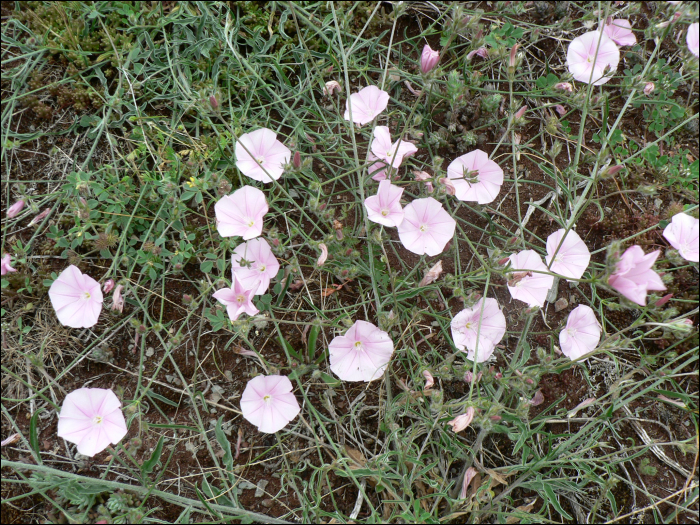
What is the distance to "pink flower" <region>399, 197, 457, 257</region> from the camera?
2.21 meters

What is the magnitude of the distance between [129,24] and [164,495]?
2.31 m

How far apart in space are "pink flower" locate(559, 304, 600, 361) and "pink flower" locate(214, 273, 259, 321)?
136 cm

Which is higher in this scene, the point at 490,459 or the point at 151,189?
the point at 151,189

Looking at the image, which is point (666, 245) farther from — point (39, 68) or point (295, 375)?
point (39, 68)

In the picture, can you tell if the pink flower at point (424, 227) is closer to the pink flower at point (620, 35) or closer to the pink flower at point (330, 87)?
the pink flower at point (330, 87)

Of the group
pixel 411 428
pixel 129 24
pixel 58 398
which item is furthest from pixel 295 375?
pixel 129 24

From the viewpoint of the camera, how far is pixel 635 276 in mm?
1752

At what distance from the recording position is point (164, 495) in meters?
2.00

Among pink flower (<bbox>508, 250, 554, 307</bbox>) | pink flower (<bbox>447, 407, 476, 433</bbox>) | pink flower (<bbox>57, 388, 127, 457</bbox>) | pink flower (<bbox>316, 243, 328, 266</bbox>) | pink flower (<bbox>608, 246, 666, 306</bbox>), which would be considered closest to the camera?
pink flower (<bbox>608, 246, 666, 306</bbox>)

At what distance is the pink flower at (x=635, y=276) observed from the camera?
171 centimetres

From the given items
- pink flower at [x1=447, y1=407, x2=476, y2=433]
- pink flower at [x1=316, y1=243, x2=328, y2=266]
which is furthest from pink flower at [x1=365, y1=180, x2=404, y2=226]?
pink flower at [x1=447, y1=407, x2=476, y2=433]

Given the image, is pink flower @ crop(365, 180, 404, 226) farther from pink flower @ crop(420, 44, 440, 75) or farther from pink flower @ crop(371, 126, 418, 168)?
pink flower @ crop(420, 44, 440, 75)

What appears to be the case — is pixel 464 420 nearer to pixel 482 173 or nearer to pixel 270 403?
pixel 270 403

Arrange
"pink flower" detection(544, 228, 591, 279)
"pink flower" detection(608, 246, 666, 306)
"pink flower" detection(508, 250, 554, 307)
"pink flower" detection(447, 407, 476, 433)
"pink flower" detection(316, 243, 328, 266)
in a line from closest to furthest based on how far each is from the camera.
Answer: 1. "pink flower" detection(608, 246, 666, 306)
2. "pink flower" detection(447, 407, 476, 433)
3. "pink flower" detection(316, 243, 328, 266)
4. "pink flower" detection(508, 250, 554, 307)
5. "pink flower" detection(544, 228, 591, 279)
